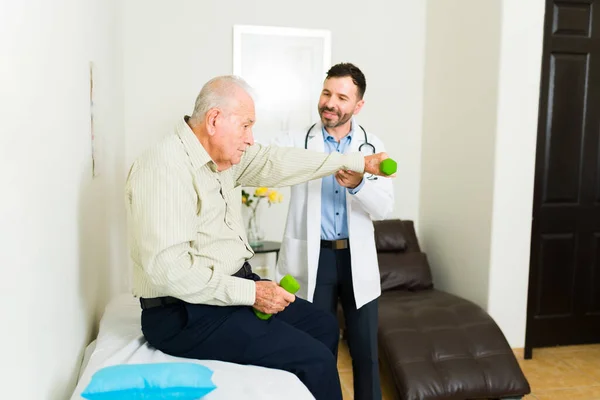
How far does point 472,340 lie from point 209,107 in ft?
7.24

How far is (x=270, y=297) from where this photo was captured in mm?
1996

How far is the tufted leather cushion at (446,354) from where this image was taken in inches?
126

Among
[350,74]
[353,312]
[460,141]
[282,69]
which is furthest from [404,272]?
[350,74]

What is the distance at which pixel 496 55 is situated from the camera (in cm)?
375

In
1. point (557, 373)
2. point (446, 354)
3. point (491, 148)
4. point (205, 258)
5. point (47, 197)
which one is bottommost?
point (557, 373)

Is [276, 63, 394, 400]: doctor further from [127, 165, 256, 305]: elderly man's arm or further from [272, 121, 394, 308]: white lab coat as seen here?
[127, 165, 256, 305]: elderly man's arm

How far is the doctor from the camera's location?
8.52 ft

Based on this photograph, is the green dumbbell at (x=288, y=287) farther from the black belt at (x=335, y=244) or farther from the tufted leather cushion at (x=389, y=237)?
the tufted leather cushion at (x=389, y=237)

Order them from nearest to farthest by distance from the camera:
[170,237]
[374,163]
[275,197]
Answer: [170,237], [374,163], [275,197]

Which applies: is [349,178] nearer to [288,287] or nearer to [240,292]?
[288,287]

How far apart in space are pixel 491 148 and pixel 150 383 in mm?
2827

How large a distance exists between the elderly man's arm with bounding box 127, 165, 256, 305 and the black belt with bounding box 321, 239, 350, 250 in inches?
30.0

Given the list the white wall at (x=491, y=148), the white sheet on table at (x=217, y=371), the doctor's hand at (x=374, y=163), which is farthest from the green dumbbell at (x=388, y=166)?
the white wall at (x=491, y=148)

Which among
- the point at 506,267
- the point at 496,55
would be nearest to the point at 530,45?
the point at 496,55
